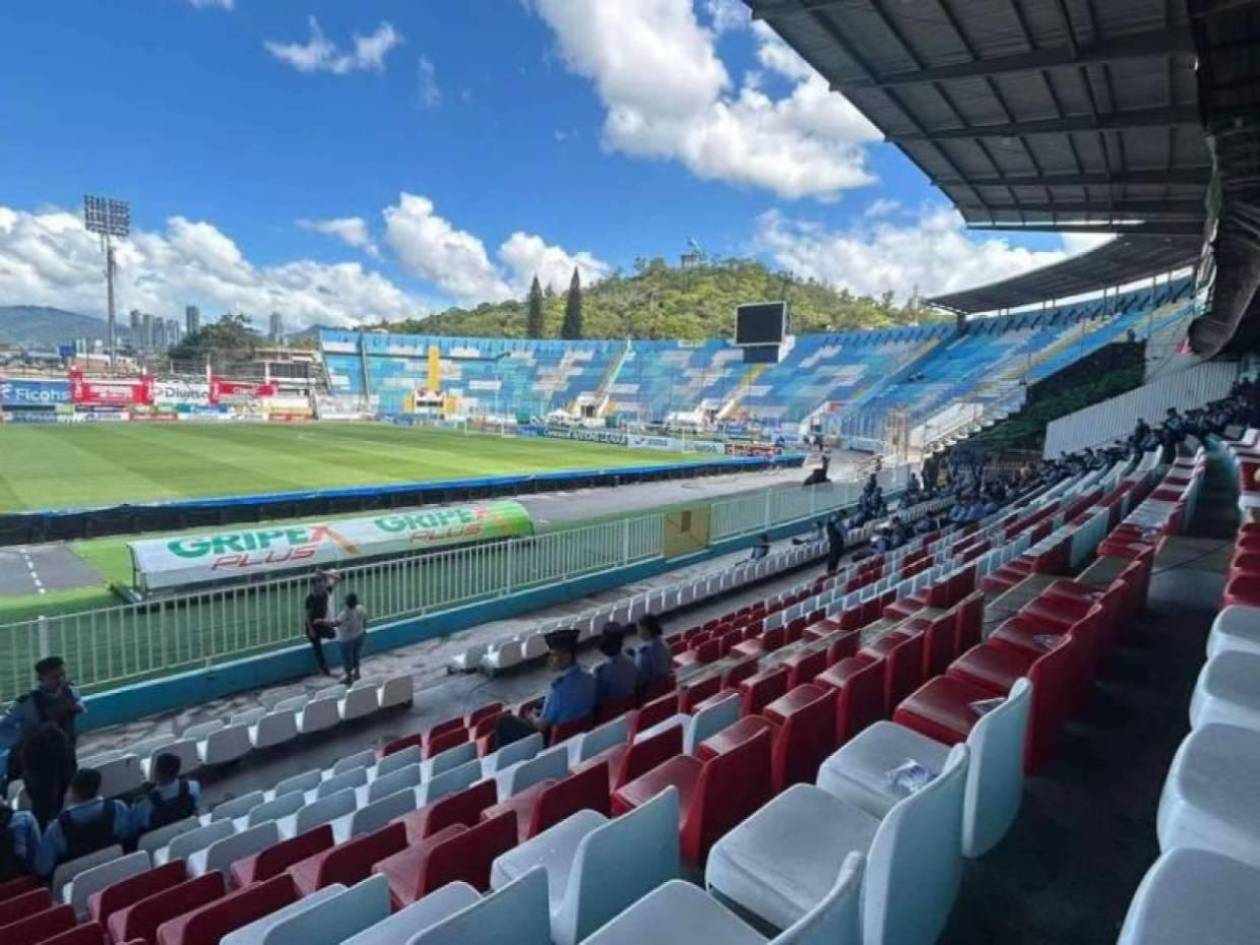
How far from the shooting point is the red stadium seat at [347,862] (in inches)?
113

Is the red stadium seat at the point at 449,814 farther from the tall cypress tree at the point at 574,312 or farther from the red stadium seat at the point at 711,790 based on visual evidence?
the tall cypress tree at the point at 574,312

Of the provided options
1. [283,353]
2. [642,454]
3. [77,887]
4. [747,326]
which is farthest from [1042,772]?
[283,353]

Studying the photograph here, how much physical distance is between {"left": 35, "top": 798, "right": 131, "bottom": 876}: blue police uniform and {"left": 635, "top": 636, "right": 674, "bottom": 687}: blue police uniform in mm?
3466

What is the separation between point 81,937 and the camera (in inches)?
110

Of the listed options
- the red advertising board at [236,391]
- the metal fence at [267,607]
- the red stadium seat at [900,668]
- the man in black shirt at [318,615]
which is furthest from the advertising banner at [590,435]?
the red stadium seat at [900,668]

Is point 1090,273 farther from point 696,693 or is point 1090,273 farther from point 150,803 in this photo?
point 150,803

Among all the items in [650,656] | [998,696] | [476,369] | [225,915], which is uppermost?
[476,369]

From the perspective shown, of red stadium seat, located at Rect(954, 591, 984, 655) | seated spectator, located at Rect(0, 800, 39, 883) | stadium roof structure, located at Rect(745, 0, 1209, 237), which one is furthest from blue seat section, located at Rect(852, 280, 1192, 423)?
seated spectator, located at Rect(0, 800, 39, 883)

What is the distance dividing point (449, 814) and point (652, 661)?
265 centimetres

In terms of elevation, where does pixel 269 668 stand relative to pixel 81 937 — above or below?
below

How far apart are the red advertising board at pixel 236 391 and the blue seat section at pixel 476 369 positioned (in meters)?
12.0

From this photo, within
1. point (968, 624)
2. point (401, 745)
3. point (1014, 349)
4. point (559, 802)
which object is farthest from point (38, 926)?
point (1014, 349)

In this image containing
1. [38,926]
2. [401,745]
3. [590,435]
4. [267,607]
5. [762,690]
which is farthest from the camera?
[590,435]

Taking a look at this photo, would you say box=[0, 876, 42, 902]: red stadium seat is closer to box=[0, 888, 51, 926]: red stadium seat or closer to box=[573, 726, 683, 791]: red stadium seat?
box=[0, 888, 51, 926]: red stadium seat
